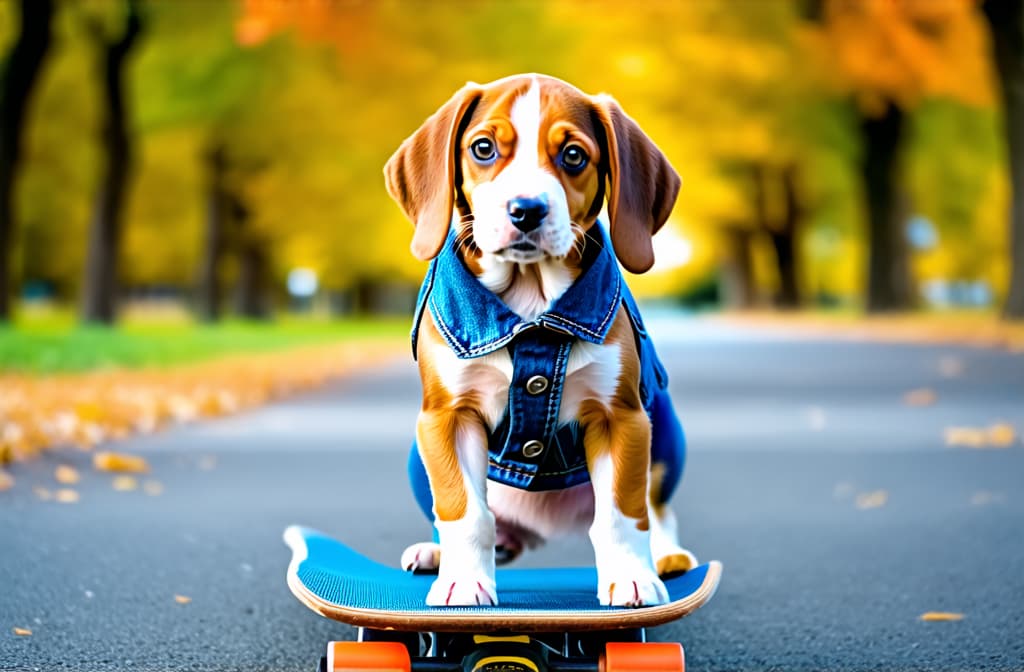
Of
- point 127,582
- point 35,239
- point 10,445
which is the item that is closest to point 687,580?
point 127,582

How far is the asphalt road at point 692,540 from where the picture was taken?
3695 mm

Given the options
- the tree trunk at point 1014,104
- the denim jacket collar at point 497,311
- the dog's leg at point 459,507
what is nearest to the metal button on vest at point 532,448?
the dog's leg at point 459,507

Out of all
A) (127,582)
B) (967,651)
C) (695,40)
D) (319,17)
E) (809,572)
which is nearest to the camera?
(967,651)

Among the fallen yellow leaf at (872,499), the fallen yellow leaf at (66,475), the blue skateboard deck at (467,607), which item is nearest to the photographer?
the blue skateboard deck at (467,607)

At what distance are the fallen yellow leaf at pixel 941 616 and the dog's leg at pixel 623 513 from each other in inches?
51.4

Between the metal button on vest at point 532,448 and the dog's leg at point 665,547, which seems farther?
the dog's leg at point 665,547

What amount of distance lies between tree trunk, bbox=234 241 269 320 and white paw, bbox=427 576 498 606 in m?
32.0

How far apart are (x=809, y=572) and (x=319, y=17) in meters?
15.9

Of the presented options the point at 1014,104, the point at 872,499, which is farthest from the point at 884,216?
the point at 872,499

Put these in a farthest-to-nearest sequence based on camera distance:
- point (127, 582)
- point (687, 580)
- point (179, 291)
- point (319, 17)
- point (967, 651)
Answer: point (179, 291), point (319, 17), point (127, 582), point (967, 651), point (687, 580)

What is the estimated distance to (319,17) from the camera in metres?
19.1

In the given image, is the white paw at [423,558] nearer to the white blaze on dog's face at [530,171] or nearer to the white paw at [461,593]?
the white paw at [461,593]

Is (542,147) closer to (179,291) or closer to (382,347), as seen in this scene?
(382,347)

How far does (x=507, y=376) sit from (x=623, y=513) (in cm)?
43
